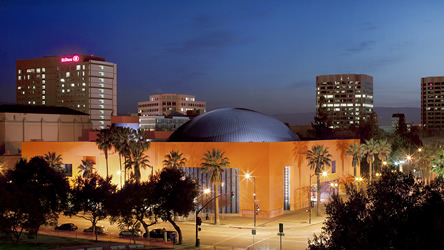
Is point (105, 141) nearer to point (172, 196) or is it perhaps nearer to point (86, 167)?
point (86, 167)

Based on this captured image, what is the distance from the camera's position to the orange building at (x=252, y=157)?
250ft

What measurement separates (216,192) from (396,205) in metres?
50.6

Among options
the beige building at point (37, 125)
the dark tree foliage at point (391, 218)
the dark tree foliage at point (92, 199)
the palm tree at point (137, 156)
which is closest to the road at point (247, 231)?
the dark tree foliage at point (92, 199)

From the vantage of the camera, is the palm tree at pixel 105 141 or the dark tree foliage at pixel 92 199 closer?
the dark tree foliage at pixel 92 199

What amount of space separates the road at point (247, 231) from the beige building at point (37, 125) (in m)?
75.8

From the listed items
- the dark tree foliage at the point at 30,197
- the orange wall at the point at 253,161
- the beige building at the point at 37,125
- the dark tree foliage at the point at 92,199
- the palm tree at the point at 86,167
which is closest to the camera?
the dark tree foliage at the point at 30,197

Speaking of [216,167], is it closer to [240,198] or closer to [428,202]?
[240,198]

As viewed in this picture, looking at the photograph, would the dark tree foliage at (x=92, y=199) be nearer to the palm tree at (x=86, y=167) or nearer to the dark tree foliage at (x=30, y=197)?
the dark tree foliage at (x=30, y=197)

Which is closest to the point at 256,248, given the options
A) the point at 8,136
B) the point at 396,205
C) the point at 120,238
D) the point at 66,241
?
the point at 120,238

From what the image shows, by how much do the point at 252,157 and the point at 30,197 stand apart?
3724 cm

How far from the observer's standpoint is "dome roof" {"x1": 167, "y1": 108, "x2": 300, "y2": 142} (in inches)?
3462

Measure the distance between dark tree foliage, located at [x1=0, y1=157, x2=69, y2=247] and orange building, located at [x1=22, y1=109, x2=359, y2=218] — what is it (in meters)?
23.2

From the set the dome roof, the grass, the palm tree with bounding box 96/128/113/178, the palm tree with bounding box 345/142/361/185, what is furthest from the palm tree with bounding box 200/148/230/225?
the palm tree with bounding box 345/142/361/185

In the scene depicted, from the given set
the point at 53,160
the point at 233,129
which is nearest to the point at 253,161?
the point at 233,129
